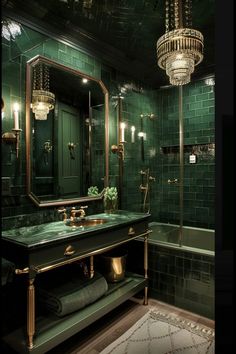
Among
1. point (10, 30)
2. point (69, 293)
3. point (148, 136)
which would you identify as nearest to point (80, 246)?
point (69, 293)

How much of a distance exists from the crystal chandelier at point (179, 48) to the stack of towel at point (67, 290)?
6.07 ft

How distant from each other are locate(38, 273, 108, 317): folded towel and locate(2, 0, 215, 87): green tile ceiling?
219cm

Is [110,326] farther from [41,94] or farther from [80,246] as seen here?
[41,94]

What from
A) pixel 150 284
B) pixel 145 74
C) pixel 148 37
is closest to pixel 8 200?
pixel 150 284

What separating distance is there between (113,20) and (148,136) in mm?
1669

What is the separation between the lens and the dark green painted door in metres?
2.37

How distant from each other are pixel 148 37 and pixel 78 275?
248 cm

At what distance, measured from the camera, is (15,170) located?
2.00 m

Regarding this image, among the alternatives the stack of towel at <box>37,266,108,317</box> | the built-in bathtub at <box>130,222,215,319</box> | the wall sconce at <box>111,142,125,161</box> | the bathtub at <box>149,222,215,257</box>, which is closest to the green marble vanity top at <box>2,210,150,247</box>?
the stack of towel at <box>37,266,108,317</box>

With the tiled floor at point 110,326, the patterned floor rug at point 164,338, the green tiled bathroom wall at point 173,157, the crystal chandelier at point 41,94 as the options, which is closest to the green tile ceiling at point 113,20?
the crystal chandelier at point 41,94

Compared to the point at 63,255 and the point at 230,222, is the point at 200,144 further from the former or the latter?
the point at 230,222

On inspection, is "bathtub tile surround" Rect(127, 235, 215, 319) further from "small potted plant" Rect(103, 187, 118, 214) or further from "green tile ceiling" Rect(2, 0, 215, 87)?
"green tile ceiling" Rect(2, 0, 215, 87)

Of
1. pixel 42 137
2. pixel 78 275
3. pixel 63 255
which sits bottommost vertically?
pixel 78 275

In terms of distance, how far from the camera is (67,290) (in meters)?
1.96
